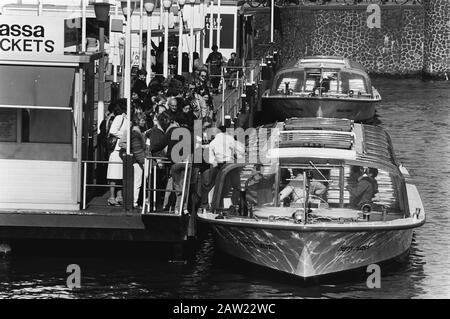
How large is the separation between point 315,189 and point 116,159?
126 inches

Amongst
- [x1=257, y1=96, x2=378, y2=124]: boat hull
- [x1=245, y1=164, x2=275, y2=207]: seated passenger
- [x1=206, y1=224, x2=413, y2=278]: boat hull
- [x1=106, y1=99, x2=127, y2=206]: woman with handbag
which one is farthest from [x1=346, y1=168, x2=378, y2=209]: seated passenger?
[x1=257, y1=96, x2=378, y2=124]: boat hull

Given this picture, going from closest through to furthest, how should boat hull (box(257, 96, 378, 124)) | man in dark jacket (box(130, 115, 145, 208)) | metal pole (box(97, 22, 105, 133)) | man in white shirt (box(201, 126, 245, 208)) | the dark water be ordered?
the dark water, man in dark jacket (box(130, 115, 145, 208)), man in white shirt (box(201, 126, 245, 208)), metal pole (box(97, 22, 105, 133)), boat hull (box(257, 96, 378, 124))

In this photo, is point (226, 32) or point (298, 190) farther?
point (226, 32)

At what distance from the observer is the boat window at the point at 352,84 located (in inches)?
1622

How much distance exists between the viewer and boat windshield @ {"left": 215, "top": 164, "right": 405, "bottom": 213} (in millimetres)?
23734

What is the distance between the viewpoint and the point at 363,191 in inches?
934

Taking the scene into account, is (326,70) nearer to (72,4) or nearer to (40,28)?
(72,4)

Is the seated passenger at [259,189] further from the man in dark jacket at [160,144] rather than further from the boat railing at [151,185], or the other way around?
the man in dark jacket at [160,144]

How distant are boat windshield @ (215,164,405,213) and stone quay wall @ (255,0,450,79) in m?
34.0

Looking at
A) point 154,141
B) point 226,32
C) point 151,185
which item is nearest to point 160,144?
point 154,141

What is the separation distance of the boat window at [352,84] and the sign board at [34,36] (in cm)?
1878

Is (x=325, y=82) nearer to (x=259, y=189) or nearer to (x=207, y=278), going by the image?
(x=259, y=189)

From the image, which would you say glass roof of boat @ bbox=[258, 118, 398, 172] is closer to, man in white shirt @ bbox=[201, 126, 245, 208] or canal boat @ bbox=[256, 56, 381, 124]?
man in white shirt @ bbox=[201, 126, 245, 208]

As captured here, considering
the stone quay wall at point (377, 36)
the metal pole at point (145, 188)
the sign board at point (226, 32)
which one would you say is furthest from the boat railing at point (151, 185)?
the stone quay wall at point (377, 36)
